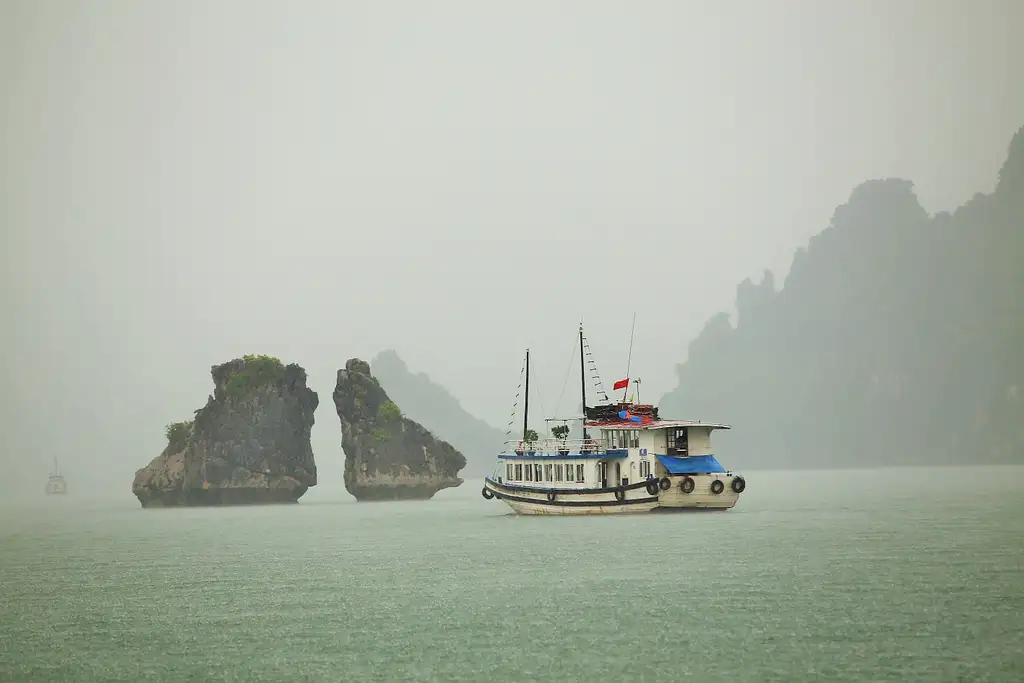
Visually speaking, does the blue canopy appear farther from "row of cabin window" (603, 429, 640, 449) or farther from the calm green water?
the calm green water

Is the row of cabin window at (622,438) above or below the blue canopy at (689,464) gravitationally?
above

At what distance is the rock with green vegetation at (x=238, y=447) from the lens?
104 metres

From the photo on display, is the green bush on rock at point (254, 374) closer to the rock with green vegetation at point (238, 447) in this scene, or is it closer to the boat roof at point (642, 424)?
the rock with green vegetation at point (238, 447)

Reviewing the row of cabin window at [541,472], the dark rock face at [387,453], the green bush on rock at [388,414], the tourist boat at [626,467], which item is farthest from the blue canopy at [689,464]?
the green bush on rock at [388,414]

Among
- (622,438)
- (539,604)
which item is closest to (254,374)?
(622,438)

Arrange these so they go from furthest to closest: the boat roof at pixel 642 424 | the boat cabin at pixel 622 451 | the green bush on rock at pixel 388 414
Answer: the green bush on rock at pixel 388 414 → the boat cabin at pixel 622 451 → the boat roof at pixel 642 424

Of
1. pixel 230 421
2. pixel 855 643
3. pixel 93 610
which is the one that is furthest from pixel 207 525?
pixel 855 643

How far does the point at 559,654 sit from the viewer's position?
2909cm

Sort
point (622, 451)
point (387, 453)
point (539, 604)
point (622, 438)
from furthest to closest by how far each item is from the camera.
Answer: point (387, 453) < point (622, 438) < point (622, 451) < point (539, 604)

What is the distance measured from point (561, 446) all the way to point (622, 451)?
4577 millimetres

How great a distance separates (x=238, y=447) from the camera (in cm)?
10388

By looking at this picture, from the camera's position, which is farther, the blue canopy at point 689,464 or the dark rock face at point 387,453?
the dark rock face at point 387,453

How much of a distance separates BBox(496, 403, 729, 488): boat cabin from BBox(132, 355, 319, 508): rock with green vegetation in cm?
3975

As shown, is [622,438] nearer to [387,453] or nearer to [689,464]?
[689,464]
